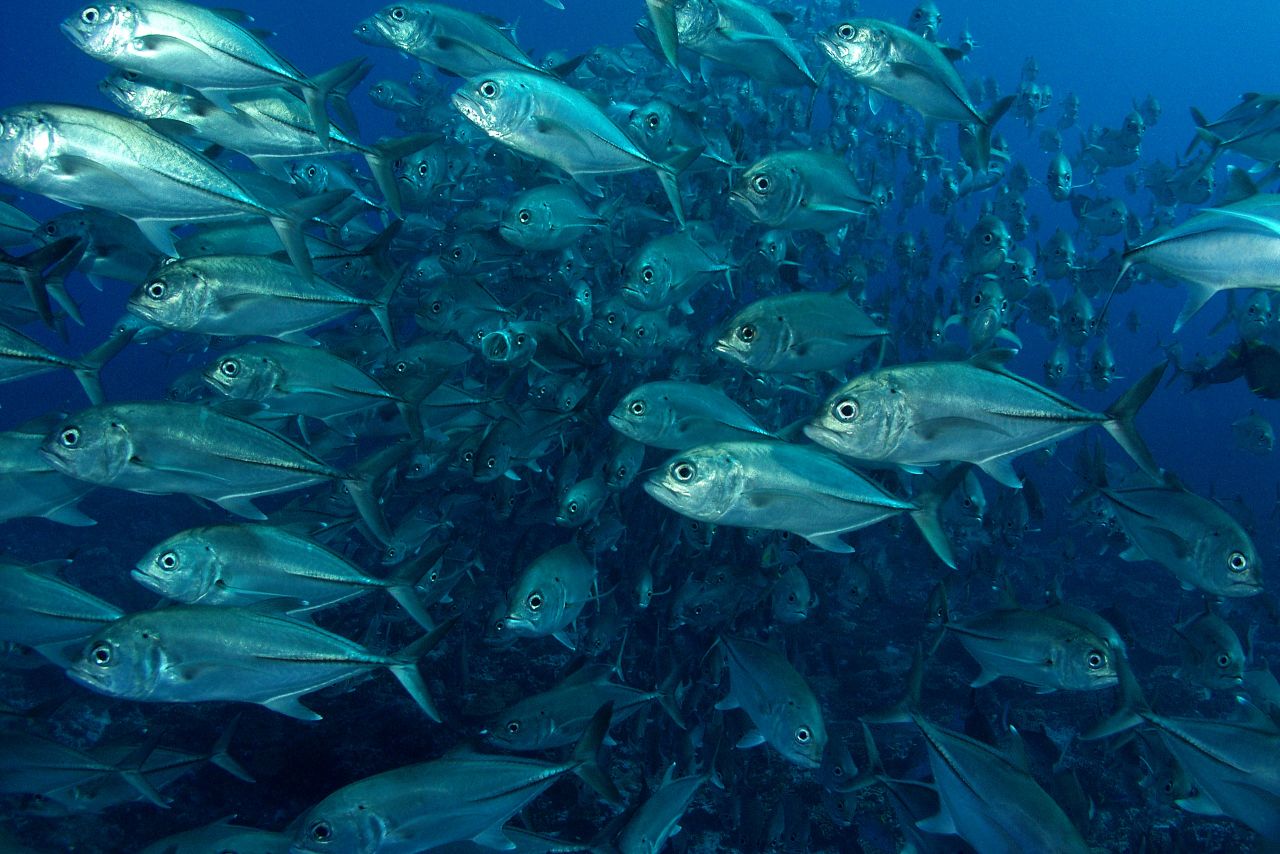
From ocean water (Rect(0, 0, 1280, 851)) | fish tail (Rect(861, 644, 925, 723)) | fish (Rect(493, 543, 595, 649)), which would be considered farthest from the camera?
ocean water (Rect(0, 0, 1280, 851))

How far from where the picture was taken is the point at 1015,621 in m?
3.66

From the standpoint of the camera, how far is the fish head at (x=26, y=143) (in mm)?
2816

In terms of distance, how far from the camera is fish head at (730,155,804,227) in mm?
4348

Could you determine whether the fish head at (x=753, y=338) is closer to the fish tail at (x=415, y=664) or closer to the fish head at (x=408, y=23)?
the fish tail at (x=415, y=664)

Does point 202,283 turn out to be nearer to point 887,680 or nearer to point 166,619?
point 166,619

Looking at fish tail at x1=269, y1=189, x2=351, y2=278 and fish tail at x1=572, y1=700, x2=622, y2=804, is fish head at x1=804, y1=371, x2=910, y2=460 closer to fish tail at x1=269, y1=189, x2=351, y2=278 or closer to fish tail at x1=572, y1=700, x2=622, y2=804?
fish tail at x1=572, y1=700, x2=622, y2=804

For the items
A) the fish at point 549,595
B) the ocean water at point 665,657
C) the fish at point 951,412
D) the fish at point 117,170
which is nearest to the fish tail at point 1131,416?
the fish at point 951,412

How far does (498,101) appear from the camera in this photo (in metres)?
3.73

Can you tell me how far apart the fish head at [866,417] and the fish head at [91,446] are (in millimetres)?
2992

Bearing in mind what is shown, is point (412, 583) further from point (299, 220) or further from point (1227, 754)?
point (1227, 754)

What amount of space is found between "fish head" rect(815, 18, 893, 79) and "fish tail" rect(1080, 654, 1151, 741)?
3507mm

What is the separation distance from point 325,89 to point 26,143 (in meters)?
1.33

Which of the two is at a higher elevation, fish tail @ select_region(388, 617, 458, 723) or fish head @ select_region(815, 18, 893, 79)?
fish head @ select_region(815, 18, 893, 79)

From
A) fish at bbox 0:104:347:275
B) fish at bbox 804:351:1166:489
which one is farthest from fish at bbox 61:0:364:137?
fish at bbox 804:351:1166:489
